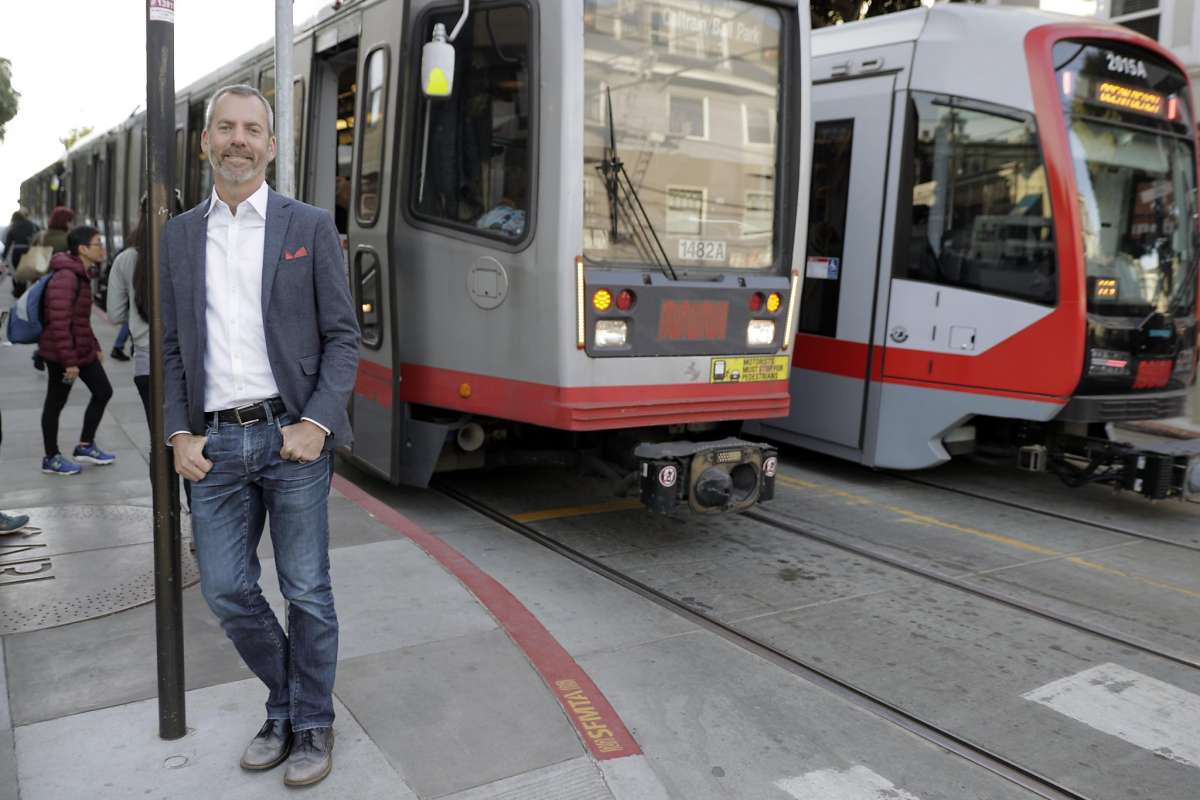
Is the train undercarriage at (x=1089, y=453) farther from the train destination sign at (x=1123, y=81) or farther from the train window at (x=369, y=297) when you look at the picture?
the train window at (x=369, y=297)

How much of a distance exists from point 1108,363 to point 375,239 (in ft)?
16.0

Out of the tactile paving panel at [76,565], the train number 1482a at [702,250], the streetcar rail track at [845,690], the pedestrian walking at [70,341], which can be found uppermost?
the train number 1482a at [702,250]

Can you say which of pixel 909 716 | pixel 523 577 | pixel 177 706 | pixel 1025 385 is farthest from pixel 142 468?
pixel 1025 385

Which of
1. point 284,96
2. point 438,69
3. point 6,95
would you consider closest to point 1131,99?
point 438,69

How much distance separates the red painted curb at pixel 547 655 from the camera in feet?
11.7

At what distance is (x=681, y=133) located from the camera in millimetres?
5723

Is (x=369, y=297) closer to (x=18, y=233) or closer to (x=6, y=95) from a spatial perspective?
(x=18, y=233)

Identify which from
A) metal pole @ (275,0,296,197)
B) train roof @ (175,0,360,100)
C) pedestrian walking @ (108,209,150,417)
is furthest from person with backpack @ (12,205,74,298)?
metal pole @ (275,0,296,197)

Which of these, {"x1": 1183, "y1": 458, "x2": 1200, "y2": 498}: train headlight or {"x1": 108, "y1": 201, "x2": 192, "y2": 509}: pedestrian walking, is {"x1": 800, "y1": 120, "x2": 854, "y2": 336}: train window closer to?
{"x1": 1183, "y1": 458, "x2": 1200, "y2": 498}: train headlight

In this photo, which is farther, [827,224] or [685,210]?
[827,224]

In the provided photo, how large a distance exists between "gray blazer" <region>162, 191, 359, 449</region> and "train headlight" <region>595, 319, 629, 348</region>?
255 centimetres

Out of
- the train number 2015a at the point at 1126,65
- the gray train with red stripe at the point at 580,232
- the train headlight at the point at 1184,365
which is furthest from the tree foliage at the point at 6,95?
the train headlight at the point at 1184,365

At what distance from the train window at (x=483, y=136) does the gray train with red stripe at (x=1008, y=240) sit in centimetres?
317

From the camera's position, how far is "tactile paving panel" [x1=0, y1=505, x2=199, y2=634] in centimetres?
446
